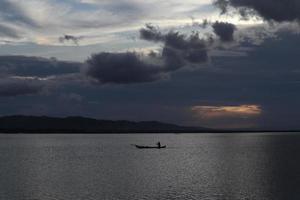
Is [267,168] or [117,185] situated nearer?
[117,185]

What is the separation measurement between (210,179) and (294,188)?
14.1 m

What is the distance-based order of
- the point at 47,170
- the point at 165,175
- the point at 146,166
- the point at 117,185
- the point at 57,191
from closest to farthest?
the point at 57,191 → the point at 117,185 → the point at 165,175 → the point at 47,170 → the point at 146,166

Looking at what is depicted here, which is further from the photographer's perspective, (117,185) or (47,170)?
(47,170)

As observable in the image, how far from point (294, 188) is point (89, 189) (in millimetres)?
24808

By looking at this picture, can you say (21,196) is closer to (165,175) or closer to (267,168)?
(165,175)

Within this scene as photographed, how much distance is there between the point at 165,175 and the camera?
251 ft

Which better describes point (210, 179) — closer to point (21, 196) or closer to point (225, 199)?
point (225, 199)

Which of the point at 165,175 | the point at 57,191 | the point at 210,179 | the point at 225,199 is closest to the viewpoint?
the point at 225,199

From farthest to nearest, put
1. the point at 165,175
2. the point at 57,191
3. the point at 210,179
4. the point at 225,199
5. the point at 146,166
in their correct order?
the point at 146,166 → the point at 165,175 → the point at 210,179 → the point at 57,191 → the point at 225,199

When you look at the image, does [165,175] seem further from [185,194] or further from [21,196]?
[21,196]

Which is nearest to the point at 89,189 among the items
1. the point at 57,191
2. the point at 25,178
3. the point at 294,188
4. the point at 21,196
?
the point at 57,191

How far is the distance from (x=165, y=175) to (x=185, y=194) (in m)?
21.1

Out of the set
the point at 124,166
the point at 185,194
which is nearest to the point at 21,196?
the point at 185,194

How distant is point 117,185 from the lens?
63.5 metres
